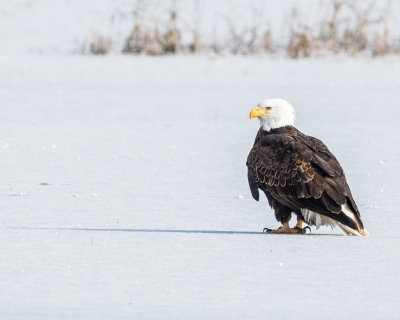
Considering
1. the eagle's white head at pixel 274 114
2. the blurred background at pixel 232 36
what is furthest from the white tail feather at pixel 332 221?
the blurred background at pixel 232 36

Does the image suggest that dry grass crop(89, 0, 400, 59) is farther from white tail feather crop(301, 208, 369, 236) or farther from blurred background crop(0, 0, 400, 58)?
white tail feather crop(301, 208, 369, 236)

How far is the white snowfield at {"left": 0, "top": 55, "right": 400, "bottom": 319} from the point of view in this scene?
4.06 m

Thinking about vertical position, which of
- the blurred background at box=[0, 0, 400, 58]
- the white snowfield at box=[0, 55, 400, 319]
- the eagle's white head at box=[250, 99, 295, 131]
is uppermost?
the eagle's white head at box=[250, 99, 295, 131]

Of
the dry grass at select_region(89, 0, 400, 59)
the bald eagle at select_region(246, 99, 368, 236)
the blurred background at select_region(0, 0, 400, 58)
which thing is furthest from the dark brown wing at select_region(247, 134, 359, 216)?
the dry grass at select_region(89, 0, 400, 59)

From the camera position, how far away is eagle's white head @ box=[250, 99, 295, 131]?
6348mm

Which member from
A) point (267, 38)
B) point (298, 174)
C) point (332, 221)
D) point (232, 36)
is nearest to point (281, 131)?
point (298, 174)

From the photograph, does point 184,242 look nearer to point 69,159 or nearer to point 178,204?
point 178,204

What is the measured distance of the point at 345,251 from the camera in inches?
197

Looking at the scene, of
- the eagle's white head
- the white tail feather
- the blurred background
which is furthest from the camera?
the blurred background

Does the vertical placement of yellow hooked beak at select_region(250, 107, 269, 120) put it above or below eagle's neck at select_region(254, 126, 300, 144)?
above

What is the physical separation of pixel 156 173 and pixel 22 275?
3.58 m

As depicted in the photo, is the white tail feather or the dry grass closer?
the white tail feather

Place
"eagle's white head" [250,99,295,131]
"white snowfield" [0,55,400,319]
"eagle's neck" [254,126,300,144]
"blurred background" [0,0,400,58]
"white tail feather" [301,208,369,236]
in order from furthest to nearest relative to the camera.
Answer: "blurred background" [0,0,400,58] → "eagle's white head" [250,99,295,131] → "eagle's neck" [254,126,300,144] → "white tail feather" [301,208,369,236] → "white snowfield" [0,55,400,319]

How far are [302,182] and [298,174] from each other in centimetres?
6
